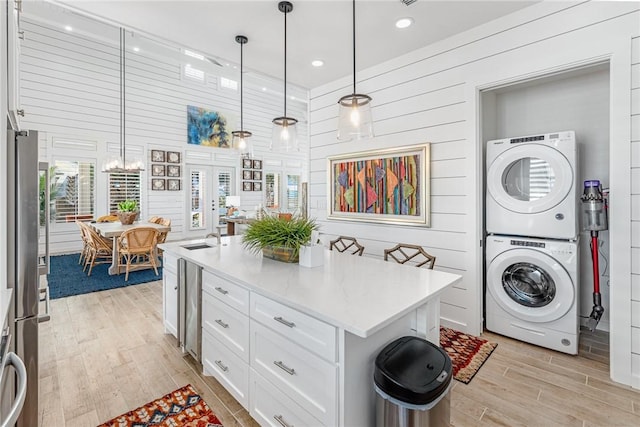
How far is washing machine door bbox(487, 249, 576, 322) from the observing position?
8.57 ft

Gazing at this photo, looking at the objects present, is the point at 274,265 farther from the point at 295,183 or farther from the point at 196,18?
the point at 295,183

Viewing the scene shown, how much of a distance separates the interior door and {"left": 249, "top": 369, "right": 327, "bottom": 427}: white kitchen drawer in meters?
7.71

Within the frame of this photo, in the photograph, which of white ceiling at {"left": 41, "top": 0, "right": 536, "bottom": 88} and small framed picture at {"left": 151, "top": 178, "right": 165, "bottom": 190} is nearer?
white ceiling at {"left": 41, "top": 0, "right": 536, "bottom": 88}

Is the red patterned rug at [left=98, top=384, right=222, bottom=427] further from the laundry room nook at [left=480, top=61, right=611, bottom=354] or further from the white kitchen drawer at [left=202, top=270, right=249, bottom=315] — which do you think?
the laundry room nook at [left=480, top=61, right=611, bottom=354]

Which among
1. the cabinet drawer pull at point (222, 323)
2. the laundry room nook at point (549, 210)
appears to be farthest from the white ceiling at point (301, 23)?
the cabinet drawer pull at point (222, 323)

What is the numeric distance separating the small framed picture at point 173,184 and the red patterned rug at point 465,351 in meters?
7.53

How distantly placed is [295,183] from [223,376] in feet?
31.6

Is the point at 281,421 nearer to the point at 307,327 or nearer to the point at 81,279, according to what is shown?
the point at 307,327

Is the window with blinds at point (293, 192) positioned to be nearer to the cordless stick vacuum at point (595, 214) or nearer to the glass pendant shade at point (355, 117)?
the glass pendant shade at point (355, 117)

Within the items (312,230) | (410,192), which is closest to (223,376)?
(312,230)

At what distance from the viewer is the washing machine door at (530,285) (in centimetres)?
261

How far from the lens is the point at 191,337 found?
8.12 ft

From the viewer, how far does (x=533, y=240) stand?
277 cm

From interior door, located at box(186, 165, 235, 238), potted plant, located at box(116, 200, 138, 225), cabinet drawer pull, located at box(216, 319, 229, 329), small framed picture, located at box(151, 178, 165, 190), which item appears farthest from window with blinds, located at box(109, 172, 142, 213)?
cabinet drawer pull, located at box(216, 319, 229, 329)
